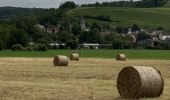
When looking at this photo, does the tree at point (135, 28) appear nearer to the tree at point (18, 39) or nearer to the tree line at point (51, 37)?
the tree line at point (51, 37)

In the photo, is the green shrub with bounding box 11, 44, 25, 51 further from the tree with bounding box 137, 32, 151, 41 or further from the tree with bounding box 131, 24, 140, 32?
the tree with bounding box 131, 24, 140, 32

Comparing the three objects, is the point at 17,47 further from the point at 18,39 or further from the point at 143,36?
the point at 143,36

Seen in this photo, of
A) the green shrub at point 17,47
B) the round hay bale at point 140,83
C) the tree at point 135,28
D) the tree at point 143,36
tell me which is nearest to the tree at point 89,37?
the tree at point 143,36

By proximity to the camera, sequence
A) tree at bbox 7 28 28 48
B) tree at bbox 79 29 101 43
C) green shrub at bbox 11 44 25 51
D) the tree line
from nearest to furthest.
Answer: green shrub at bbox 11 44 25 51, the tree line, tree at bbox 7 28 28 48, tree at bbox 79 29 101 43

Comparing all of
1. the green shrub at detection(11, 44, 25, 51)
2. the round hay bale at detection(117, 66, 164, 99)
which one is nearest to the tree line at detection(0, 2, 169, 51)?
the green shrub at detection(11, 44, 25, 51)

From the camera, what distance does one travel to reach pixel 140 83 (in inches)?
663

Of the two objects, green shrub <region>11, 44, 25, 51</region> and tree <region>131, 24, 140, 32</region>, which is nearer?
green shrub <region>11, 44, 25, 51</region>

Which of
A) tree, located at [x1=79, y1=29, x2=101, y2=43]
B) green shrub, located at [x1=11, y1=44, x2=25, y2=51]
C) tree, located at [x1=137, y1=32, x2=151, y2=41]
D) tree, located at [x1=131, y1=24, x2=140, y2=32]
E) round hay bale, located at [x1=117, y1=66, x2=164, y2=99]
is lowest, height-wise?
tree, located at [x1=137, y1=32, x2=151, y2=41]

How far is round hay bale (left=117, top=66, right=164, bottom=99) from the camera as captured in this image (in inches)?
660

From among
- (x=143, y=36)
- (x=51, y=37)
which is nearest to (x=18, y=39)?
(x=51, y=37)

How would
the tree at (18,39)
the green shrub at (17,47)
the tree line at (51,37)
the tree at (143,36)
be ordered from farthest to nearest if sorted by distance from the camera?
1. the tree at (143,36)
2. the tree at (18,39)
3. the tree line at (51,37)
4. the green shrub at (17,47)

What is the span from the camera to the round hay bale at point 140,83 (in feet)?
55.0

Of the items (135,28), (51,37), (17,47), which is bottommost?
(135,28)

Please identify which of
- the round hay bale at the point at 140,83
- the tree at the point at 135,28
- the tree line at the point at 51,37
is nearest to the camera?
the round hay bale at the point at 140,83
